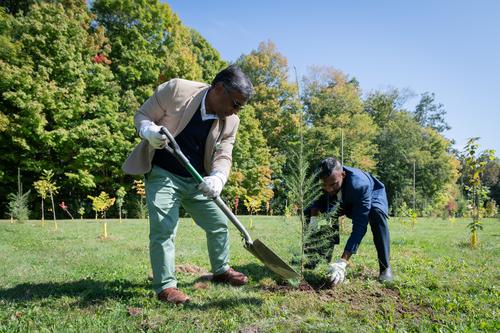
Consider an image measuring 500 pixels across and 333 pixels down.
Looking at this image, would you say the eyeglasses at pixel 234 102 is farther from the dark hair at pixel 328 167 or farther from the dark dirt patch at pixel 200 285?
the dark dirt patch at pixel 200 285

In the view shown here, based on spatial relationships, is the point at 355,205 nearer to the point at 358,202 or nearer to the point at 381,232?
the point at 358,202

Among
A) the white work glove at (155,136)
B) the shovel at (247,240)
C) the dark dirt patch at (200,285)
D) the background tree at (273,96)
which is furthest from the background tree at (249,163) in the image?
the white work glove at (155,136)

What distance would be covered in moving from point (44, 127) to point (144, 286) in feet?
53.2

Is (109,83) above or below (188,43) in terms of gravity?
below

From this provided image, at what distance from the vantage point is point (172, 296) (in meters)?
3.02

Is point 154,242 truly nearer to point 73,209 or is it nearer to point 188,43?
point 73,209

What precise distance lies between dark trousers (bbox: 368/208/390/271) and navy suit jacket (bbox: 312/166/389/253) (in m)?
0.03

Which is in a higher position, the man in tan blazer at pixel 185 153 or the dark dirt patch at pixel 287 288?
the man in tan blazer at pixel 185 153

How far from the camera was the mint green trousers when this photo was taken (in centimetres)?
308

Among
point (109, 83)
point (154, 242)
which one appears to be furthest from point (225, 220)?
point (109, 83)

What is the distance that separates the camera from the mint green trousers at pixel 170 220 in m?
3.08

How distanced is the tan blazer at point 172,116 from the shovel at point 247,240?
10.3 inches

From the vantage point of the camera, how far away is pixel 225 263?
379 centimetres

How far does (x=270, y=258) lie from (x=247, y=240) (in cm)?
28
